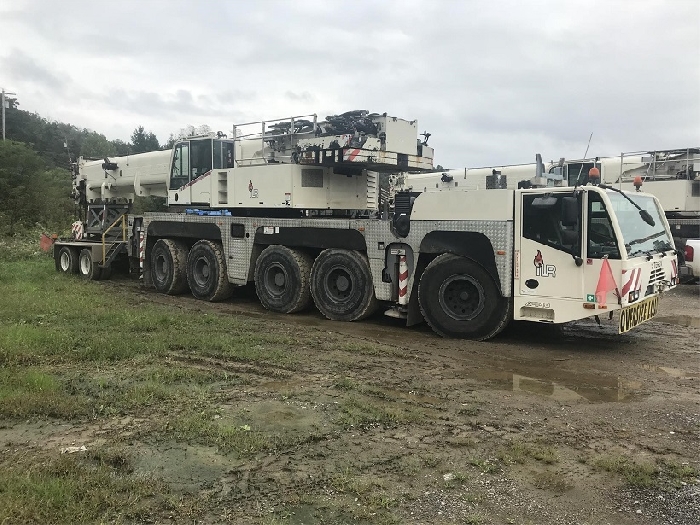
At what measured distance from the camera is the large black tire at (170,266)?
13430mm

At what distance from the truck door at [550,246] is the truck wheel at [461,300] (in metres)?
0.49

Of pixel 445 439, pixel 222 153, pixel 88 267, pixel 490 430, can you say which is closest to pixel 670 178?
pixel 222 153

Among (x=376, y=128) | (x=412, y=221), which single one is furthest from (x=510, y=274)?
(x=376, y=128)

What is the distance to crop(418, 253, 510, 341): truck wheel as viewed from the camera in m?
8.47

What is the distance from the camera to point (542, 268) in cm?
808

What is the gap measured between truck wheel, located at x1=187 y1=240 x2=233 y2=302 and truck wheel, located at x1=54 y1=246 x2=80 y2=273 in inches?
199

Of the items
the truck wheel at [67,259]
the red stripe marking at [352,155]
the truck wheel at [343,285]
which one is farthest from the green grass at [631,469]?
the truck wheel at [67,259]

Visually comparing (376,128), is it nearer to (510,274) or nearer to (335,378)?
(510,274)

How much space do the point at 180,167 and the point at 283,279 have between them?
162 inches

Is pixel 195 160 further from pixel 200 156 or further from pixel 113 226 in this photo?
pixel 113 226

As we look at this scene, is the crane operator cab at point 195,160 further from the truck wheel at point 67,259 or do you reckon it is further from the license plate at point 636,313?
the license plate at point 636,313

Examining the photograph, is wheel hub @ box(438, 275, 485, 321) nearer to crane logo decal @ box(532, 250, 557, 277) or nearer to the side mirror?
crane logo decal @ box(532, 250, 557, 277)

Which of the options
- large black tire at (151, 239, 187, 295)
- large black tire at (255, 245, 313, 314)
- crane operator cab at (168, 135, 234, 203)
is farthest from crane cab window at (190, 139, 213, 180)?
large black tire at (255, 245, 313, 314)

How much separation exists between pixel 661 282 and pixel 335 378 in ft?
16.4
